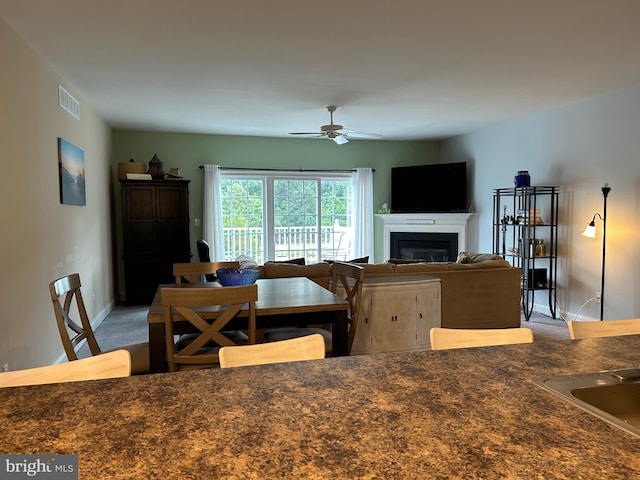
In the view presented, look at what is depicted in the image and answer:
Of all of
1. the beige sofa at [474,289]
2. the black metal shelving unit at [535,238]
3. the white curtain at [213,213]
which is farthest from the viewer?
the white curtain at [213,213]

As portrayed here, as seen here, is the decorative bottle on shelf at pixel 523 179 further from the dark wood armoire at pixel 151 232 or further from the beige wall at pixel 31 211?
the beige wall at pixel 31 211

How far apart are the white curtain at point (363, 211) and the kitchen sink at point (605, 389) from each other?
6769 mm

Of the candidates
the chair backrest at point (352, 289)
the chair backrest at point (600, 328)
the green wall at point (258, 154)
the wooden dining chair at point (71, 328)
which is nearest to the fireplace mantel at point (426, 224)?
the green wall at point (258, 154)

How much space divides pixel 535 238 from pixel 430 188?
223 centimetres

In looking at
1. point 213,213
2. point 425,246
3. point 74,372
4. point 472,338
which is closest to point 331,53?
point 472,338

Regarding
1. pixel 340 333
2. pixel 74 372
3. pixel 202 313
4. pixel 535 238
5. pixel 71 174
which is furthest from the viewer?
pixel 535 238

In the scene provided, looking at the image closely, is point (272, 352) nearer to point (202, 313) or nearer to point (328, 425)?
point (328, 425)

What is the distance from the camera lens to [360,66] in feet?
12.9

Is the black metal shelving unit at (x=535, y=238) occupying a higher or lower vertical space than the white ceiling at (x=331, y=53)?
lower

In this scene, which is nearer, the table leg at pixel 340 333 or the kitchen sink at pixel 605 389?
the kitchen sink at pixel 605 389

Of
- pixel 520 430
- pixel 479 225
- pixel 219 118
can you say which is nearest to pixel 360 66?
pixel 219 118

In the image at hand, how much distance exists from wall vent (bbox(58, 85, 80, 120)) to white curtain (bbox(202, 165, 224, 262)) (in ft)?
8.54

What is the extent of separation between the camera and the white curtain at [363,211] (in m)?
7.91

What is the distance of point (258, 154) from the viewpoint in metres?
7.50
